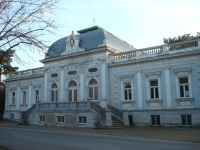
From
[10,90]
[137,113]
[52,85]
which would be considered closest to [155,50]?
[137,113]

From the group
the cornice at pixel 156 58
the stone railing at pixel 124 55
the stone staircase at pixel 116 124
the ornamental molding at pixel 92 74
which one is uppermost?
the stone railing at pixel 124 55

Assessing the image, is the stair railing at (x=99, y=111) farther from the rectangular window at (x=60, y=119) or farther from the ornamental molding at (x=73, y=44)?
the ornamental molding at (x=73, y=44)

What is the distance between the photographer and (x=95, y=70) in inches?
1075

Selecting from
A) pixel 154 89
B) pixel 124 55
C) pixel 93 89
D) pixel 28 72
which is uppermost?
pixel 124 55

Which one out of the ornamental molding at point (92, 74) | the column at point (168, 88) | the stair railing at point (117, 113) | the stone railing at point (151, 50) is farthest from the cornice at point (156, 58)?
the stair railing at point (117, 113)

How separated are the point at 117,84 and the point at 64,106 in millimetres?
6902

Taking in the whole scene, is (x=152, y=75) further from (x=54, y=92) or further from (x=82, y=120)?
(x=54, y=92)

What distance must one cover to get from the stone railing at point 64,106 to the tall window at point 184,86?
389 inches

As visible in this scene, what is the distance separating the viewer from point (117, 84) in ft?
84.4

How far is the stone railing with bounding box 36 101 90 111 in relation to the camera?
23.9 meters

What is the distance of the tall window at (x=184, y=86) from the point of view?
69.8 ft

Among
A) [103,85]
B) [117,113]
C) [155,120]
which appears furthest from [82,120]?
[155,120]

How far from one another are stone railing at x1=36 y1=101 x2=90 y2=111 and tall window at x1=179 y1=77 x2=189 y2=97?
9889 millimetres

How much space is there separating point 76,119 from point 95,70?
22.3 ft
